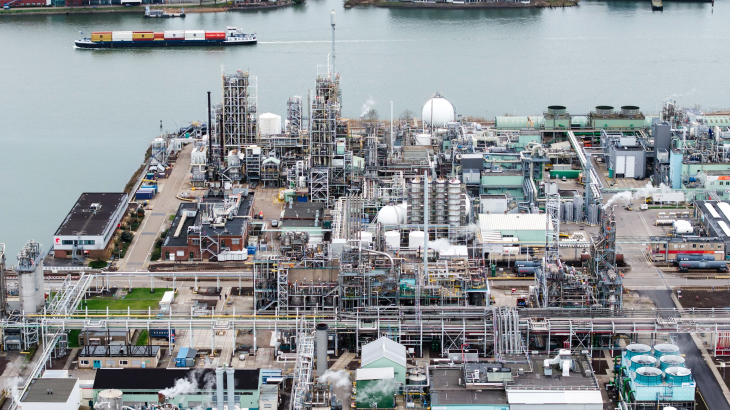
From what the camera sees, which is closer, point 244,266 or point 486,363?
point 486,363

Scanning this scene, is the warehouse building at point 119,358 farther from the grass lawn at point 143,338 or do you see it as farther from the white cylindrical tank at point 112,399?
the white cylindrical tank at point 112,399

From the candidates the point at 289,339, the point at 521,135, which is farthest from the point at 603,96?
the point at 289,339

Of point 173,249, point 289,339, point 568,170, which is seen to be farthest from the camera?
point 568,170

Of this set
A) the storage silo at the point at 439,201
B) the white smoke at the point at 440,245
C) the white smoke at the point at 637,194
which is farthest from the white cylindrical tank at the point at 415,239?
the white smoke at the point at 637,194

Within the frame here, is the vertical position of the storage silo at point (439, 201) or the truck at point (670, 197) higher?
the storage silo at point (439, 201)

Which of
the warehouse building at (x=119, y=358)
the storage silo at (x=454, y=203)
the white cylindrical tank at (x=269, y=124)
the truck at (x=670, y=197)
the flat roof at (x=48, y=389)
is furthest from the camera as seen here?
the white cylindrical tank at (x=269, y=124)

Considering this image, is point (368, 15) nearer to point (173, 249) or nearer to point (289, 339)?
point (173, 249)

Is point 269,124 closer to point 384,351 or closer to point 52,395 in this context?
point 384,351

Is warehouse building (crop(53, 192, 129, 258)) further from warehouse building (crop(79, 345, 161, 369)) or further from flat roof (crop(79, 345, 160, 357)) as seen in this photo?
warehouse building (crop(79, 345, 161, 369))
